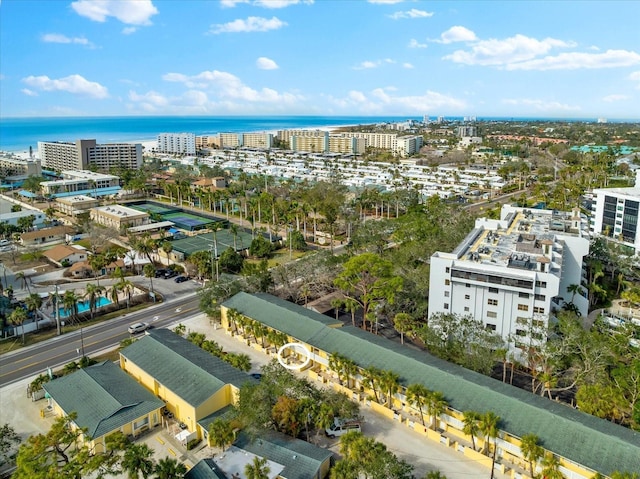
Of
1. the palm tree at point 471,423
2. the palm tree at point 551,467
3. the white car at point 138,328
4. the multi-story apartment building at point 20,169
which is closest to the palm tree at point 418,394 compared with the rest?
the palm tree at point 471,423

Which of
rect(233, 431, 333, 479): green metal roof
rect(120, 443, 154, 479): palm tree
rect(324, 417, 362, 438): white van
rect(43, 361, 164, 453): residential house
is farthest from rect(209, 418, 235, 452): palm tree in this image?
rect(324, 417, 362, 438): white van

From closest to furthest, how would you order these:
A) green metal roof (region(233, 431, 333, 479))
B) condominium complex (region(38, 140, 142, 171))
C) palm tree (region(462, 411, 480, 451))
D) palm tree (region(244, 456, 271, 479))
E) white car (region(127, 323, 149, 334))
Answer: palm tree (region(244, 456, 271, 479)), green metal roof (region(233, 431, 333, 479)), palm tree (region(462, 411, 480, 451)), white car (region(127, 323, 149, 334)), condominium complex (region(38, 140, 142, 171))

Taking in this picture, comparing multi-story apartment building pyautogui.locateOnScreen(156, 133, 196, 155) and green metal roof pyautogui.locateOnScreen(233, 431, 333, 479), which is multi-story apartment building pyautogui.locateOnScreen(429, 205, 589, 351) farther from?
multi-story apartment building pyautogui.locateOnScreen(156, 133, 196, 155)

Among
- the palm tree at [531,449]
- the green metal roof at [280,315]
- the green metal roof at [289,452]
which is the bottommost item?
the green metal roof at [289,452]

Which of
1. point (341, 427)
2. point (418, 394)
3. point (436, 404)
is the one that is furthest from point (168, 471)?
point (436, 404)

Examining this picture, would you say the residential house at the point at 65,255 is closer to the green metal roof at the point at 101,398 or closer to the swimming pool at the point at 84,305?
the swimming pool at the point at 84,305
